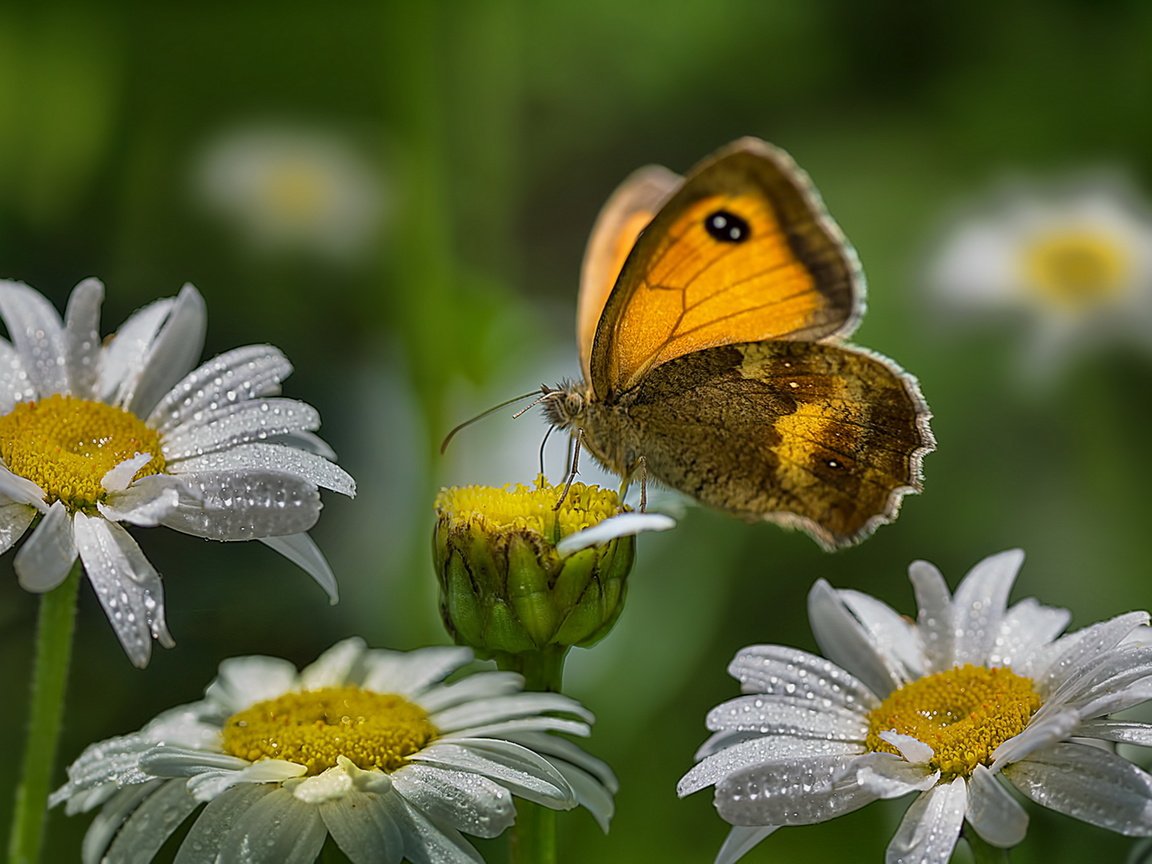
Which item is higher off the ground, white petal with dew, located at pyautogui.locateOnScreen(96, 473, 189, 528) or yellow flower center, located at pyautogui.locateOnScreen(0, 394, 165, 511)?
yellow flower center, located at pyautogui.locateOnScreen(0, 394, 165, 511)

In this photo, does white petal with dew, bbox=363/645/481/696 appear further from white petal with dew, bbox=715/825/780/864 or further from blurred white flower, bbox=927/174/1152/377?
blurred white flower, bbox=927/174/1152/377

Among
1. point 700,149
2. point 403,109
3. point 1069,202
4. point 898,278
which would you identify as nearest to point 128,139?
point 403,109

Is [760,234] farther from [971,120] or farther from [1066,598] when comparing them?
[971,120]

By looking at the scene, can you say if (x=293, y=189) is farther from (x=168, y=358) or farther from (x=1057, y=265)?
(x=168, y=358)

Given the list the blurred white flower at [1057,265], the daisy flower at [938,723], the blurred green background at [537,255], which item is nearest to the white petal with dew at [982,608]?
the daisy flower at [938,723]

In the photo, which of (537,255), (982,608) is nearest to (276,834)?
(982,608)

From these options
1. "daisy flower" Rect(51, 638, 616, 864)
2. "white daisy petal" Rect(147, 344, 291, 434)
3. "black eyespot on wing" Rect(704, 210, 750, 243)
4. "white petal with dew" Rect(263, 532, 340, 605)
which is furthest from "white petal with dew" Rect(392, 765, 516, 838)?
"black eyespot on wing" Rect(704, 210, 750, 243)
